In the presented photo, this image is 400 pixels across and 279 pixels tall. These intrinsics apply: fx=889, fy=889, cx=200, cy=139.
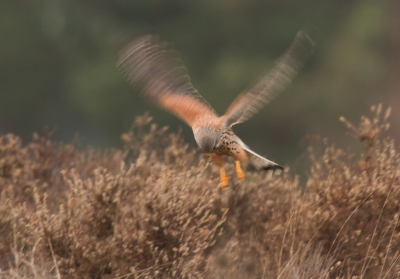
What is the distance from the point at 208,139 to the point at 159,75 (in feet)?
2.88

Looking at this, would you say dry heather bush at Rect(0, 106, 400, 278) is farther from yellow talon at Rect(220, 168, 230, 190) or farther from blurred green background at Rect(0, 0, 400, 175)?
blurred green background at Rect(0, 0, 400, 175)

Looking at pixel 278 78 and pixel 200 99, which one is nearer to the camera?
pixel 278 78

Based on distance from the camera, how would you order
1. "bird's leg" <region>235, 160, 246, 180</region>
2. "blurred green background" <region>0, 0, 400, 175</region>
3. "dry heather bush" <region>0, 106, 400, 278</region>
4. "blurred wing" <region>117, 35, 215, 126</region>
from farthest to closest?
"blurred green background" <region>0, 0, 400, 175</region> → "blurred wing" <region>117, 35, 215, 126</region> → "bird's leg" <region>235, 160, 246, 180</region> → "dry heather bush" <region>0, 106, 400, 278</region>

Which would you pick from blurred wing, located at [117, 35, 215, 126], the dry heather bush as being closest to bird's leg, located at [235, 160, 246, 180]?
the dry heather bush

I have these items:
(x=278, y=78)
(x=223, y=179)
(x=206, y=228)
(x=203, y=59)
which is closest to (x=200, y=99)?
(x=223, y=179)

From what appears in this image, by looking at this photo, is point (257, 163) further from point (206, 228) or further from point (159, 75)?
point (159, 75)

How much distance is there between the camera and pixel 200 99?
20.7ft

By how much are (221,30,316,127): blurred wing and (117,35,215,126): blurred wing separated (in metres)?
0.55

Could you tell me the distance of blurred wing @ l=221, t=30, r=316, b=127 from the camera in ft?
17.4

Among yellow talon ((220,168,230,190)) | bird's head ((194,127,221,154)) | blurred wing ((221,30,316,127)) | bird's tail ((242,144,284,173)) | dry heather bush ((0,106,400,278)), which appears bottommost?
dry heather bush ((0,106,400,278))

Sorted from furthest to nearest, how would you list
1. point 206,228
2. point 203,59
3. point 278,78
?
point 203,59 < point 278,78 < point 206,228

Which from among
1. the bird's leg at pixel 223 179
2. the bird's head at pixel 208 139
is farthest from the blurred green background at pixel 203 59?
the bird's head at pixel 208 139

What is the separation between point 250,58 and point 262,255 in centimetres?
1715

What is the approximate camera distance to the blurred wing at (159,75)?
6.19 metres
